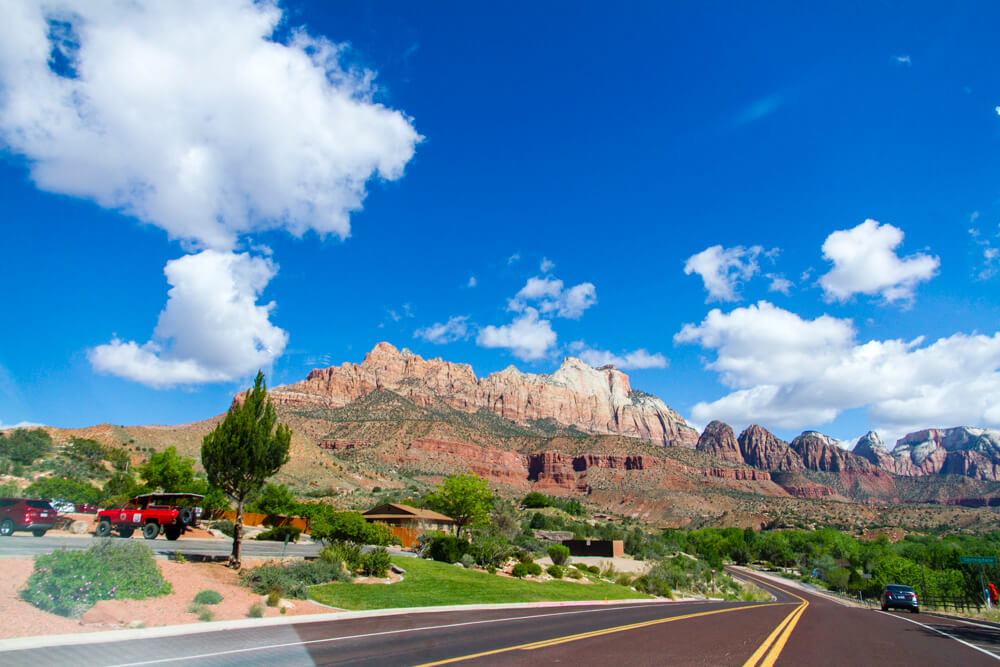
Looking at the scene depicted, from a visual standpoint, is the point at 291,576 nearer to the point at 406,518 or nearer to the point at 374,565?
the point at 374,565

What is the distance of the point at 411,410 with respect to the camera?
14888 centimetres

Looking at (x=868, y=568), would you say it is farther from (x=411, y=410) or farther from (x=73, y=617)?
(x=411, y=410)

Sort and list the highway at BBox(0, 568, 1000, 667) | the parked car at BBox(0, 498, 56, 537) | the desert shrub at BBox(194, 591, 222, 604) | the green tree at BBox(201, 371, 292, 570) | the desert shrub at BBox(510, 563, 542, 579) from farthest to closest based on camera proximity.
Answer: the desert shrub at BBox(510, 563, 542, 579), the parked car at BBox(0, 498, 56, 537), the green tree at BBox(201, 371, 292, 570), the desert shrub at BBox(194, 591, 222, 604), the highway at BBox(0, 568, 1000, 667)

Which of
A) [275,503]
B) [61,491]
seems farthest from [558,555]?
[61,491]

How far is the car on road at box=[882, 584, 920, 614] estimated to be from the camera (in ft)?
95.7

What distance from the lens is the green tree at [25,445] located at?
49.4 meters

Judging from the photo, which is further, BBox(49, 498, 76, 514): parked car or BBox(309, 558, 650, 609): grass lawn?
BBox(49, 498, 76, 514): parked car

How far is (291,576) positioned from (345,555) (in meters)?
3.95

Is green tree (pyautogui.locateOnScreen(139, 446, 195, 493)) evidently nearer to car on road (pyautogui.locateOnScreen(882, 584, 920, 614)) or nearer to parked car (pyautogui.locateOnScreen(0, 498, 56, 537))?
parked car (pyautogui.locateOnScreen(0, 498, 56, 537))

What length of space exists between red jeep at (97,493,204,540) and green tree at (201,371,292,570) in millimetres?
6360

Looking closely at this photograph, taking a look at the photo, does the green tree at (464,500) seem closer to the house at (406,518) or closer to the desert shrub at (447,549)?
the house at (406,518)

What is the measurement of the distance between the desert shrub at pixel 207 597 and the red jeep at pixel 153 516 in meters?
12.0

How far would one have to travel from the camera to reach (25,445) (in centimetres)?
5259

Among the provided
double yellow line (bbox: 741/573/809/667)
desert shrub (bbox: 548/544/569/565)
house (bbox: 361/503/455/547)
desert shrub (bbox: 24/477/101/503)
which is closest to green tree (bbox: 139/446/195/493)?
desert shrub (bbox: 24/477/101/503)
